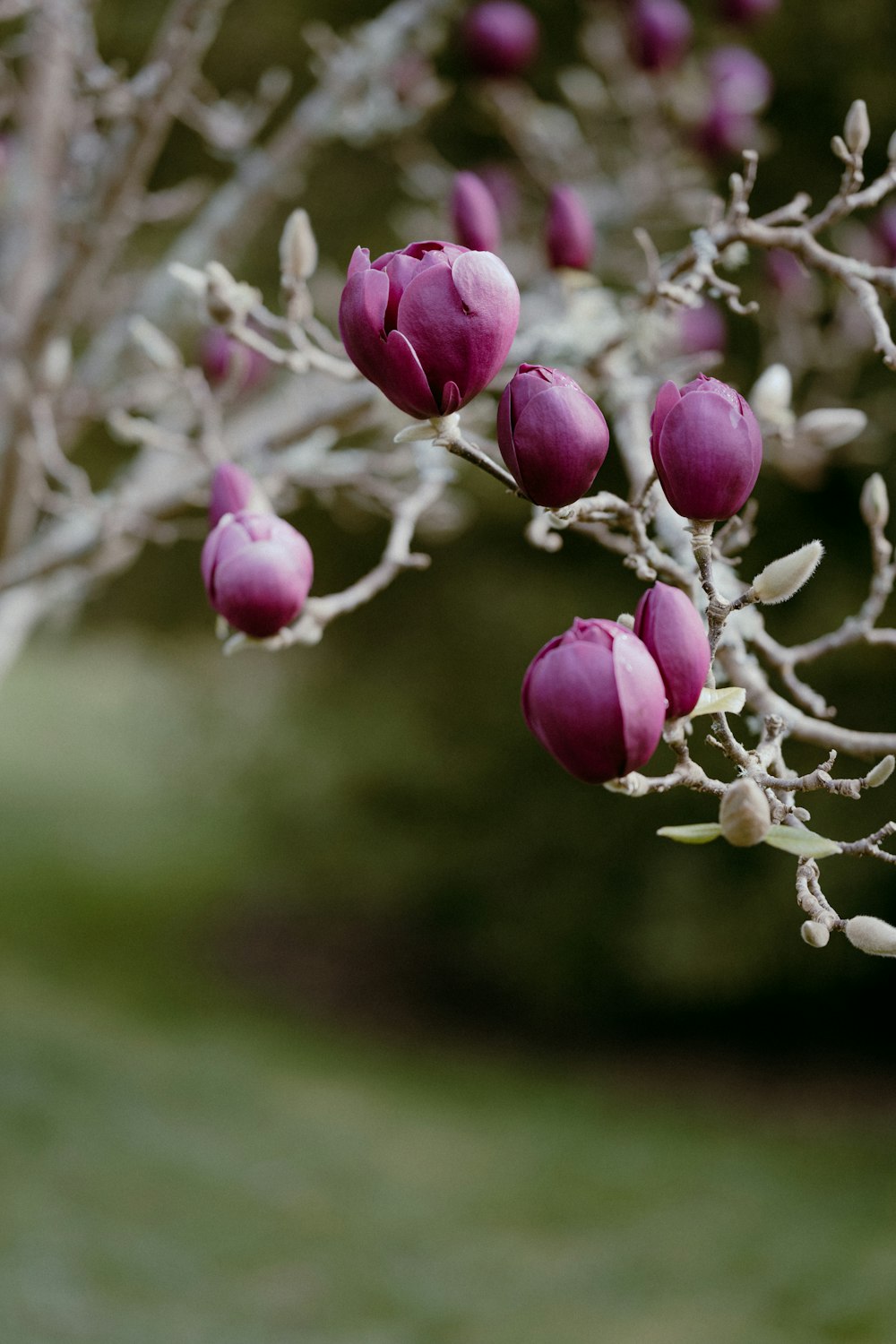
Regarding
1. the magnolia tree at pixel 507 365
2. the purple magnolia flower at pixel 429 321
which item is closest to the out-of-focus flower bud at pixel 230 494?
the magnolia tree at pixel 507 365

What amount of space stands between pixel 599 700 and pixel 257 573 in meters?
0.29

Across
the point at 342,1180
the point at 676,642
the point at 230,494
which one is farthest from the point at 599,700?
the point at 342,1180

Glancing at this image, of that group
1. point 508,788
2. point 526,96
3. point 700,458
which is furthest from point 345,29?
point 700,458

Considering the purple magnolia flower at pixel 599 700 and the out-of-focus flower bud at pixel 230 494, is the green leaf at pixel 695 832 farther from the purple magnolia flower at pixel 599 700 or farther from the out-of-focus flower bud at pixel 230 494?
the out-of-focus flower bud at pixel 230 494

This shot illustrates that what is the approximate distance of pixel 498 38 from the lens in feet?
7.22

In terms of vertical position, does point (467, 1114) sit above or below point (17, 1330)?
above

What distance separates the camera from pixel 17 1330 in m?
2.95

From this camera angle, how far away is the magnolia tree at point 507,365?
679 mm

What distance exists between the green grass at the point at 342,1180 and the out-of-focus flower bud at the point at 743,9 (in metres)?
2.81

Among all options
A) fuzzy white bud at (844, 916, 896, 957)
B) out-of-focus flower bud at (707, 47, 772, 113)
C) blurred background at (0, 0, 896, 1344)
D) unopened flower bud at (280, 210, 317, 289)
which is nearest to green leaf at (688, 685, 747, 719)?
fuzzy white bud at (844, 916, 896, 957)

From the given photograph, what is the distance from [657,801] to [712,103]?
2706 mm

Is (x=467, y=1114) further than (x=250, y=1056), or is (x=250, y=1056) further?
(x=250, y=1056)

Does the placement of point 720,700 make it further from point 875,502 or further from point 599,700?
point 875,502

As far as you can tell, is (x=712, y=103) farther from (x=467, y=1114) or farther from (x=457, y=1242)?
(x=467, y=1114)
